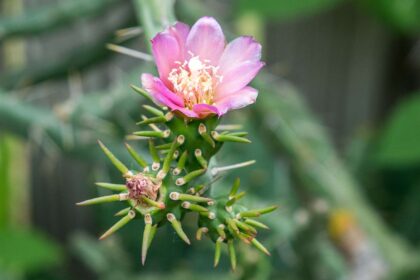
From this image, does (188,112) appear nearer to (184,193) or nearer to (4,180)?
(184,193)

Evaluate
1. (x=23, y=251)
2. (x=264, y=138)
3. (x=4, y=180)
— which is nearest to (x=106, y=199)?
(x=264, y=138)

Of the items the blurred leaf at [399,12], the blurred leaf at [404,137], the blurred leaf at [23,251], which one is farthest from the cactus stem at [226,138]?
the blurred leaf at [23,251]

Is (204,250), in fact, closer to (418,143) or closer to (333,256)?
(333,256)

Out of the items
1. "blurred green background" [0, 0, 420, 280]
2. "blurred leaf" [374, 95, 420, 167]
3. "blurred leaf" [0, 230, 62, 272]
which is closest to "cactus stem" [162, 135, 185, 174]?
"blurred green background" [0, 0, 420, 280]

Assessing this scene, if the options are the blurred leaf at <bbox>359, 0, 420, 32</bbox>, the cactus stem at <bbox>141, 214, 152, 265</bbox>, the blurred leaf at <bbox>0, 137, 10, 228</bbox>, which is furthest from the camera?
the blurred leaf at <bbox>0, 137, 10, 228</bbox>

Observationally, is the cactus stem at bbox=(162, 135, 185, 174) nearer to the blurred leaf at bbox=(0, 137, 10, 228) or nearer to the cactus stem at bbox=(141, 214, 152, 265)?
the cactus stem at bbox=(141, 214, 152, 265)

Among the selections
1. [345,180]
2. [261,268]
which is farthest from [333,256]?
[261,268]
